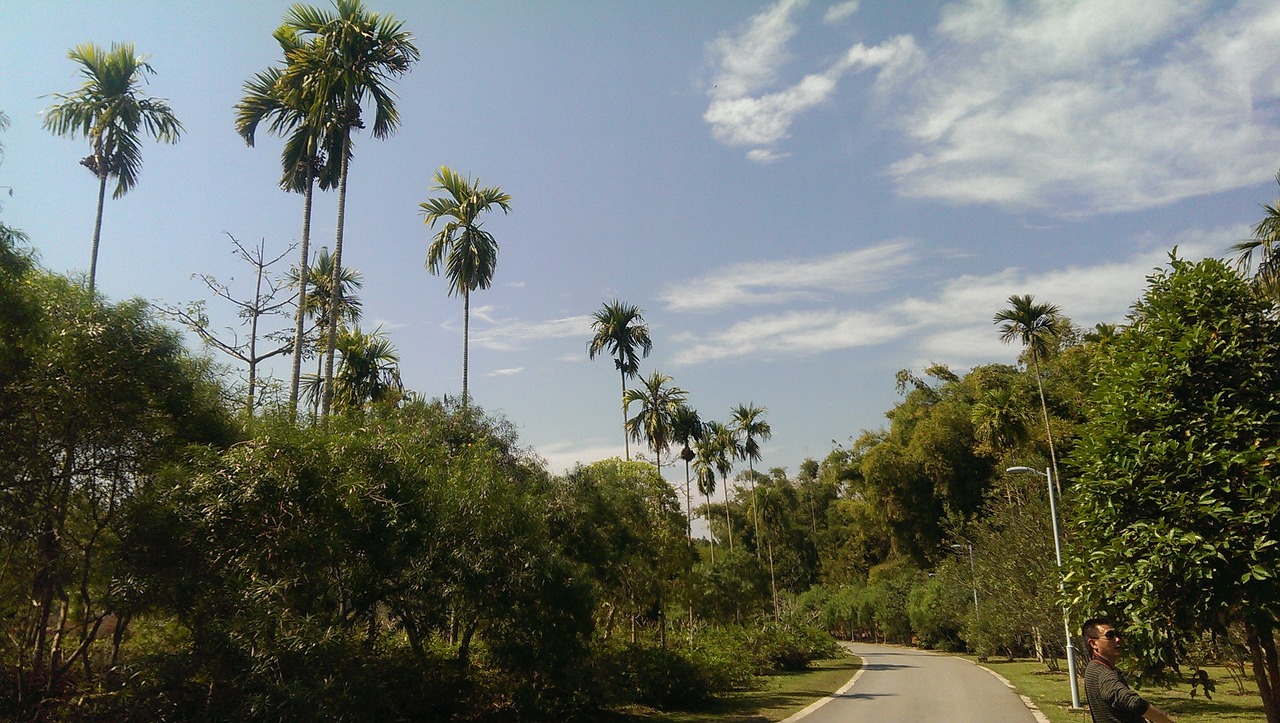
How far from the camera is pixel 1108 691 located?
5992 mm

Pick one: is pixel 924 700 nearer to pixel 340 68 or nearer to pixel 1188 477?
pixel 1188 477

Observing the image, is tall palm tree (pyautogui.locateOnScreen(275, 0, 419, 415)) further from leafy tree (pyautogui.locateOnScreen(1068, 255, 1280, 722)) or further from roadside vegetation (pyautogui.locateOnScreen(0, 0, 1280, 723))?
leafy tree (pyautogui.locateOnScreen(1068, 255, 1280, 722))

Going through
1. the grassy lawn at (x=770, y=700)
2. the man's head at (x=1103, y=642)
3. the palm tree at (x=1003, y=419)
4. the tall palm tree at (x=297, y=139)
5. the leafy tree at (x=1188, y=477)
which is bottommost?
the grassy lawn at (x=770, y=700)

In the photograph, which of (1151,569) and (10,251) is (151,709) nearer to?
(10,251)

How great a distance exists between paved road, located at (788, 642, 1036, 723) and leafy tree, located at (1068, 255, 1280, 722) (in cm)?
995

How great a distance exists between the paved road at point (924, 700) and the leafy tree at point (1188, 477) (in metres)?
9.95

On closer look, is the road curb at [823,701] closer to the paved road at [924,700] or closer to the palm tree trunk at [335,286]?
the paved road at [924,700]

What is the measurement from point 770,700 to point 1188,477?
17.7 m

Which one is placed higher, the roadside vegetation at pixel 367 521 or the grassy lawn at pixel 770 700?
the roadside vegetation at pixel 367 521

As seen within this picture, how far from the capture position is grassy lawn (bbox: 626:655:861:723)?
20.5 meters

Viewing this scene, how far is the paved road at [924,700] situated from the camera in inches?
764

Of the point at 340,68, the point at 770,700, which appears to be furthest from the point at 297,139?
the point at 770,700

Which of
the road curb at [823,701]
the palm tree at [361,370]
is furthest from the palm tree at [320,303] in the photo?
the road curb at [823,701]

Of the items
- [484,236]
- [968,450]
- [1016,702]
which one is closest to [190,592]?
[484,236]
